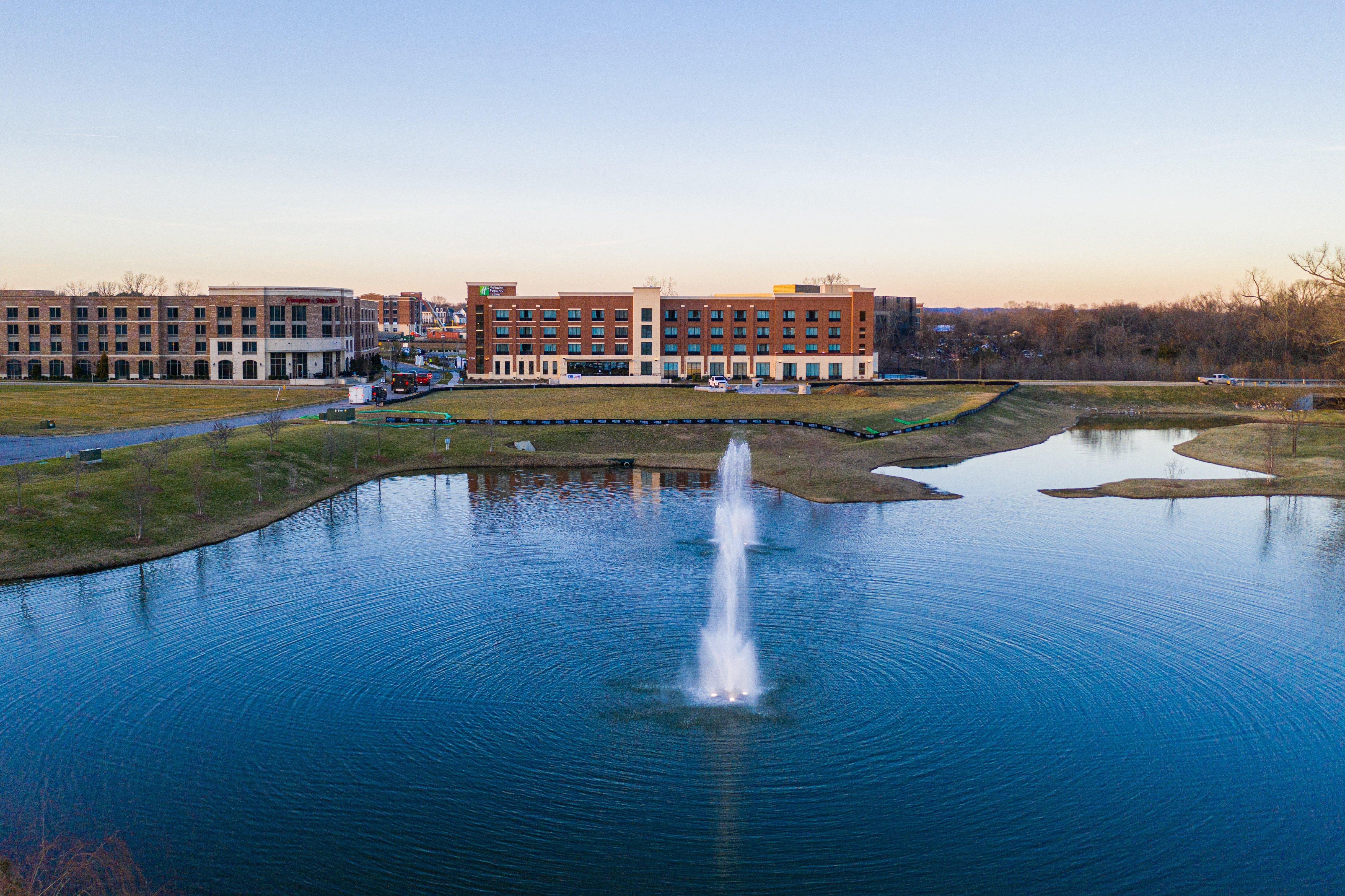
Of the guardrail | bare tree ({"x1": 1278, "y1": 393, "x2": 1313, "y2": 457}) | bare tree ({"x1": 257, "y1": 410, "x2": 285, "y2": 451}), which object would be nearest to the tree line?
bare tree ({"x1": 1278, "y1": 393, "x2": 1313, "y2": 457})

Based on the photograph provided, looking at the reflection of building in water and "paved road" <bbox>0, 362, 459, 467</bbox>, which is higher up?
"paved road" <bbox>0, 362, 459, 467</bbox>

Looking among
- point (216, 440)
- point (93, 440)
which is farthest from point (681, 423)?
point (93, 440)

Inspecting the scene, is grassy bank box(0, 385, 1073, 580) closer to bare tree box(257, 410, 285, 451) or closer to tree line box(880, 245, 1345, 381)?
bare tree box(257, 410, 285, 451)

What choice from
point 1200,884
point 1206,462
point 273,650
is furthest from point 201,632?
point 1206,462

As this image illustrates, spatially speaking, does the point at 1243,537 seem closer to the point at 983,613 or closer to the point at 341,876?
the point at 983,613

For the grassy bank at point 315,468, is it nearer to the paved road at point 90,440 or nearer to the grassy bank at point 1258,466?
the paved road at point 90,440

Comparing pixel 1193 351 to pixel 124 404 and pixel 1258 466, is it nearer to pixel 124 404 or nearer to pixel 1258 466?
pixel 1258 466

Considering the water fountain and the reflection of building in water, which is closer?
the water fountain
